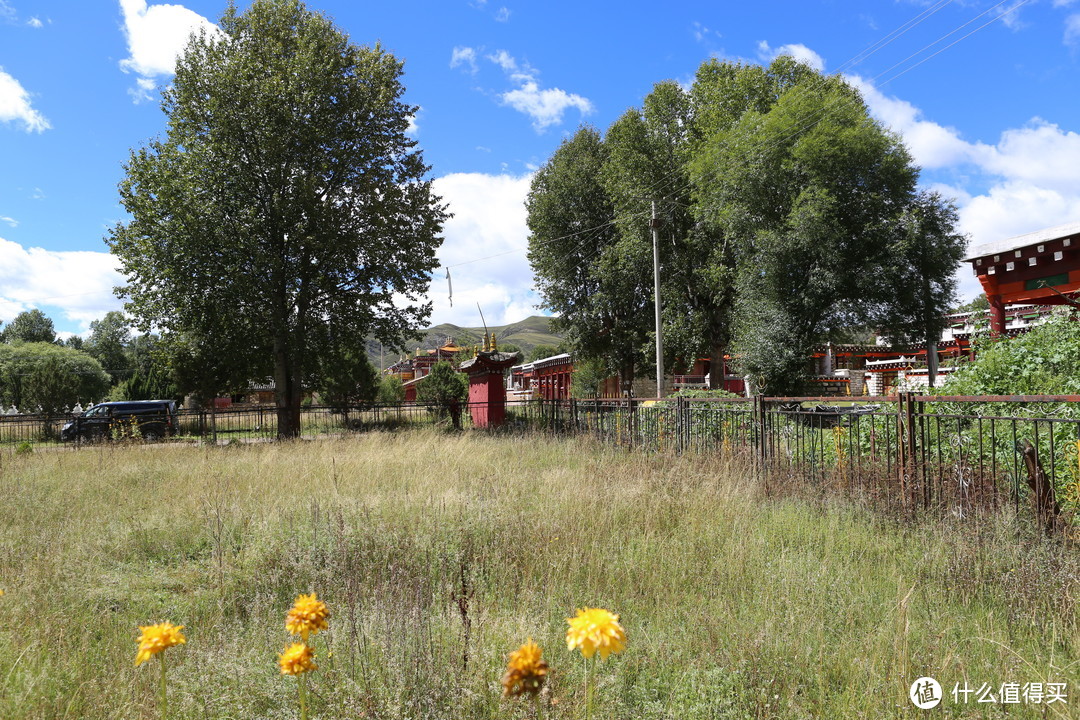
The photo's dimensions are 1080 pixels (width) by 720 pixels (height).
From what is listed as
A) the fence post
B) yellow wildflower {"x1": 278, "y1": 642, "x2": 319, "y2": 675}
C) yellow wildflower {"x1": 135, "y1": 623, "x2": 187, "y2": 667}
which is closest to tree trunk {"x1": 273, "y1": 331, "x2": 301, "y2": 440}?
the fence post

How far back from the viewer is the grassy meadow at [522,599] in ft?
9.28

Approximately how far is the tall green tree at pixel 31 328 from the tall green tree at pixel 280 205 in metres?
81.7

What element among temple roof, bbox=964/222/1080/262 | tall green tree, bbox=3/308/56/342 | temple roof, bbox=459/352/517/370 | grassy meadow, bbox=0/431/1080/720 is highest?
tall green tree, bbox=3/308/56/342

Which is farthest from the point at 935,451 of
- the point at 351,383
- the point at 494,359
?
the point at 351,383

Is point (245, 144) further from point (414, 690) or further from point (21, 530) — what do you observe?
point (414, 690)

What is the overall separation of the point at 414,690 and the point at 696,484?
4846 millimetres

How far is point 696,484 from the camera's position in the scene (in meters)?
7.00

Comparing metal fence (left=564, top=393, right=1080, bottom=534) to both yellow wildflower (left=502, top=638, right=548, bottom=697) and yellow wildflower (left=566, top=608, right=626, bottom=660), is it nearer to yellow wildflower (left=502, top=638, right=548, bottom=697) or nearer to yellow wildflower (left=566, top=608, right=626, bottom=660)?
yellow wildflower (left=566, top=608, right=626, bottom=660)

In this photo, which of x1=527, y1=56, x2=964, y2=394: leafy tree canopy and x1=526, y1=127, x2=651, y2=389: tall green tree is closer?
x1=527, y1=56, x2=964, y2=394: leafy tree canopy

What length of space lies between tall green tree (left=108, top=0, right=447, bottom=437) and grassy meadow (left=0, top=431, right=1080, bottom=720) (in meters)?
11.2

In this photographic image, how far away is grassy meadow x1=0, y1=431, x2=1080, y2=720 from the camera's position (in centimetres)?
283

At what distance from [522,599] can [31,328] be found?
333 ft

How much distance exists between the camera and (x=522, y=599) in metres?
3.89

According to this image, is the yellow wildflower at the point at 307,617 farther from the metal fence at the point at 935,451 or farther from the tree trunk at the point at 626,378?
the tree trunk at the point at 626,378
